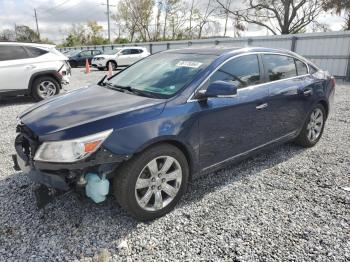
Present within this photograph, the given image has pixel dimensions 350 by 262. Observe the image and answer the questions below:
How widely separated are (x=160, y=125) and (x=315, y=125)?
3.17 m

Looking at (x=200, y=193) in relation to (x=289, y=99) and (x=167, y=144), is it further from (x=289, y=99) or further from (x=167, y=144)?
(x=289, y=99)

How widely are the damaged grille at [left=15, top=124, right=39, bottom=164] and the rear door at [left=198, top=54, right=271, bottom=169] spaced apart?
1.51 metres

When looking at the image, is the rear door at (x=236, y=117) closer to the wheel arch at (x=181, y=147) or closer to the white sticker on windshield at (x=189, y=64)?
the wheel arch at (x=181, y=147)

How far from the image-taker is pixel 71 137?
238cm

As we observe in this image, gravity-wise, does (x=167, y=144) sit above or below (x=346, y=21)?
below

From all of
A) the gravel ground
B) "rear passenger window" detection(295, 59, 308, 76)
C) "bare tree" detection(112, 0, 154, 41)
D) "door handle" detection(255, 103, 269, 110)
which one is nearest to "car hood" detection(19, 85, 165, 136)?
the gravel ground

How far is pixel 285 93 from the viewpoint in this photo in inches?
155

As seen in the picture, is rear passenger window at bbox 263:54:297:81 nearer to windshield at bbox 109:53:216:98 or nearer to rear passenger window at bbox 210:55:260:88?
rear passenger window at bbox 210:55:260:88

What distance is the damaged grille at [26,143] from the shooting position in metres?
2.53

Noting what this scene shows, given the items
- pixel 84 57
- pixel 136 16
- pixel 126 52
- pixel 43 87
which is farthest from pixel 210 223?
pixel 136 16

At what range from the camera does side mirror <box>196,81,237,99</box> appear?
9.51 feet

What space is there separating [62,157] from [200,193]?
159cm

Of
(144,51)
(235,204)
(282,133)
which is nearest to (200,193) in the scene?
(235,204)

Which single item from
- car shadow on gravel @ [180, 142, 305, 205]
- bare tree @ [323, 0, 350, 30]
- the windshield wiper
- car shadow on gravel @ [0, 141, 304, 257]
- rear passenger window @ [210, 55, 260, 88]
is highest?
bare tree @ [323, 0, 350, 30]
